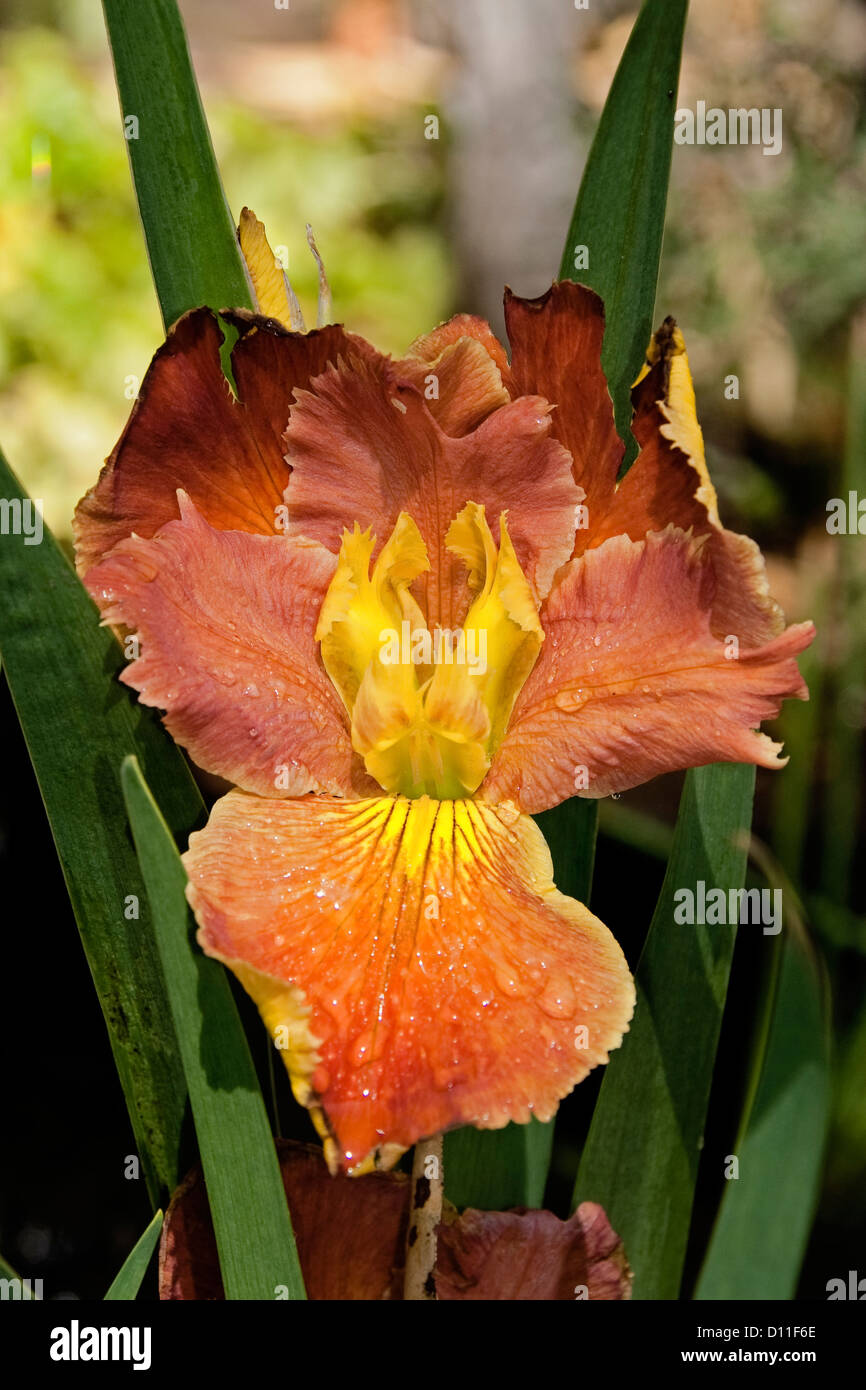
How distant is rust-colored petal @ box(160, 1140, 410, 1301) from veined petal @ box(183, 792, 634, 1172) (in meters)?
0.12

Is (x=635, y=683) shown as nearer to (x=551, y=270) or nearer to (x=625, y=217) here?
(x=625, y=217)

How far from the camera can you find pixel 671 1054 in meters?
0.47

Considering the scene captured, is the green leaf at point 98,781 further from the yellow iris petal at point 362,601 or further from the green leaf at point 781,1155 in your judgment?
the green leaf at point 781,1155

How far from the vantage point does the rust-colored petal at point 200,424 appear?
389mm

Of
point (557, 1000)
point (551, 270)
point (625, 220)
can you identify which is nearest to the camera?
point (557, 1000)

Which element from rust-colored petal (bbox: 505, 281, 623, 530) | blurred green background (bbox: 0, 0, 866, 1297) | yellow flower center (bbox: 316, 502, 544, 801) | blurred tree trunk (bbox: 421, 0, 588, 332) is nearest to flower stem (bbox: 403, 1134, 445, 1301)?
yellow flower center (bbox: 316, 502, 544, 801)

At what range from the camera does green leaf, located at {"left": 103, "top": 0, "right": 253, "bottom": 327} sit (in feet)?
1.42

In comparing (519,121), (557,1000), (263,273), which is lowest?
(557,1000)

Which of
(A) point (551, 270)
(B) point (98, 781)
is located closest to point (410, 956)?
(B) point (98, 781)

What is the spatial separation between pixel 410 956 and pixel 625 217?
11.7 inches

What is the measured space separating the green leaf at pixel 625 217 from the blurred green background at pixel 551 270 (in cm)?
52

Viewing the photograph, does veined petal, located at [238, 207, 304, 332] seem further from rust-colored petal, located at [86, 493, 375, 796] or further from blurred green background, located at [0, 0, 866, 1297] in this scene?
blurred green background, located at [0, 0, 866, 1297]

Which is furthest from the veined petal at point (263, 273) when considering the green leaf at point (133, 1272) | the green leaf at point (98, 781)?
the green leaf at point (133, 1272)

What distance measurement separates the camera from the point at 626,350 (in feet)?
1.51
